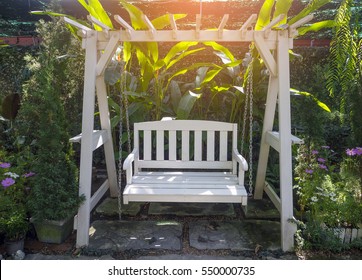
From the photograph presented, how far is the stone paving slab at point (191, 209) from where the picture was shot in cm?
317

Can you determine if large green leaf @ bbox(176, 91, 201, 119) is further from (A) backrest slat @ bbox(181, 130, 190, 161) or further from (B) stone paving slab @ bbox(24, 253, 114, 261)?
(B) stone paving slab @ bbox(24, 253, 114, 261)

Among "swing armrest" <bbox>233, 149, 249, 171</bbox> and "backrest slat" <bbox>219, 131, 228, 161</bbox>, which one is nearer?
"swing armrest" <bbox>233, 149, 249, 171</bbox>

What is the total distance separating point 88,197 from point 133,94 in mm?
1312

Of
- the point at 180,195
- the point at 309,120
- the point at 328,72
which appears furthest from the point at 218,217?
the point at 328,72

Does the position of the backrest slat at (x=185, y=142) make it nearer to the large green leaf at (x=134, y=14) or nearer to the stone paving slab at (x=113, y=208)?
the stone paving slab at (x=113, y=208)

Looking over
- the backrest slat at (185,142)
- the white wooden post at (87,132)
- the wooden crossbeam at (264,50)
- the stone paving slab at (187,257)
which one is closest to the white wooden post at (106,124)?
the white wooden post at (87,132)

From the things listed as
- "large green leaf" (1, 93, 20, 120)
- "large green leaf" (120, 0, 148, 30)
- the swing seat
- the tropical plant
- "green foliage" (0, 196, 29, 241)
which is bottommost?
"green foliage" (0, 196, 29, 241)

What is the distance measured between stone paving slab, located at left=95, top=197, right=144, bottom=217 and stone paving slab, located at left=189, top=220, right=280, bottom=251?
2.01 feet

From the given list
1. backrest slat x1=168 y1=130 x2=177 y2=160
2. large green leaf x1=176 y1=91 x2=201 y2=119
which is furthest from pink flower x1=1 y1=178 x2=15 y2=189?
large green leaf x1=176 y1=91 x2=201 y2=119

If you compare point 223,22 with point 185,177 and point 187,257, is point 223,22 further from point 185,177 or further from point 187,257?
point 187,257

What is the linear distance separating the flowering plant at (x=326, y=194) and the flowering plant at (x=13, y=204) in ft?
7.27

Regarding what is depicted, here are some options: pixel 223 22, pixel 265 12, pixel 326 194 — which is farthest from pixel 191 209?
pixel 265 12

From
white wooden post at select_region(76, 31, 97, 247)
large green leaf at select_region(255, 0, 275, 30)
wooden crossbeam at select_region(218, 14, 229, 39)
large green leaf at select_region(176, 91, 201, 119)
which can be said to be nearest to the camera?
wooden crossbeam at select_region(218, 14, 229, 39)

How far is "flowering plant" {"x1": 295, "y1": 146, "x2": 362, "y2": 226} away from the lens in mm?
2492
